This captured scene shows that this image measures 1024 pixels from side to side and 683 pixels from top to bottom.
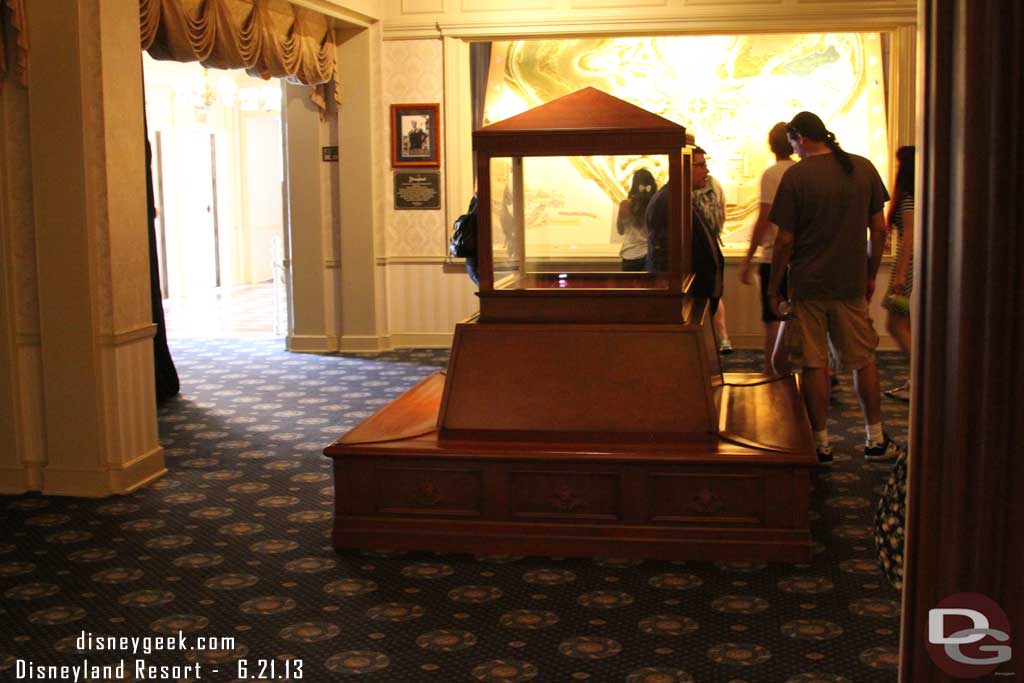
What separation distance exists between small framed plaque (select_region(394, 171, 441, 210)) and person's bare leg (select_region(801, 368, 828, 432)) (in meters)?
5.15

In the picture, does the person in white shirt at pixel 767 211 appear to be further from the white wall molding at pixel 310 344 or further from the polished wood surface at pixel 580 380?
the white wall molding at pixel 310 344

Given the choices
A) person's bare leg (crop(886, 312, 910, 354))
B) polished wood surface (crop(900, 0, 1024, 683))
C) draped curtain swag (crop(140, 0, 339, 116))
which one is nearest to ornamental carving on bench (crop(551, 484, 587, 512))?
polished wood surface (crop(900, 0, 1024, 683))

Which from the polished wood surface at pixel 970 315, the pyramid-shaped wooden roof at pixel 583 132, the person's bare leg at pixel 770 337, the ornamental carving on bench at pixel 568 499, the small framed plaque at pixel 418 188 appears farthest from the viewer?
the small framed plaque at pixel 418 188

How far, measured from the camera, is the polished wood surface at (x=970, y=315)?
1306mm

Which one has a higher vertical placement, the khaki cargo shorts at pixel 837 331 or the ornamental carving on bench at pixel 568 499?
the khaki cargo shorts at pixel 837 331

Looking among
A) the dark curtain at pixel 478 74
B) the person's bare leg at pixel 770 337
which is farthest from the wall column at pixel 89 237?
the dark curtain at pixel 478 74

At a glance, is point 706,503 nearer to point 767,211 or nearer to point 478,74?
point 767,211

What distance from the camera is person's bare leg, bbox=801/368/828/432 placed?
17.8 feet

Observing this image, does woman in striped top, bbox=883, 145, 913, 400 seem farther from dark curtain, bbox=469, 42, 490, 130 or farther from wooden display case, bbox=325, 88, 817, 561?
dark curtain, bbox=469, 42, 490, 130

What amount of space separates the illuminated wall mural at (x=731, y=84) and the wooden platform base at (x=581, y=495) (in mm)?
5941

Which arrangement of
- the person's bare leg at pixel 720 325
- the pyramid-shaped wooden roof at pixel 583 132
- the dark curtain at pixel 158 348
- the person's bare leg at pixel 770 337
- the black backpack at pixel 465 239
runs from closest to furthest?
the pyramid-shaped wooden roof at pixel 583 132, the black backpack at pixel 465 239, the person's bare leg at pixel 770 337, the dark curtain at pixel 158 348, the person's bare leg at pixel 720 325

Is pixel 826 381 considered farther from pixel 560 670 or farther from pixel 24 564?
pixel 24 564

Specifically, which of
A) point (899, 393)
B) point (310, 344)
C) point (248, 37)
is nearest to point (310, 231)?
point (310, 344)

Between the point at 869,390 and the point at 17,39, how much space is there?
4254 millimetres
